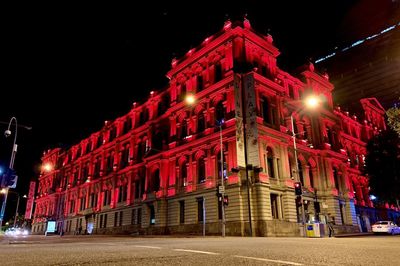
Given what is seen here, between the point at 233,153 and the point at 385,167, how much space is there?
59.2 feet

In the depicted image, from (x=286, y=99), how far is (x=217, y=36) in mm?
10266

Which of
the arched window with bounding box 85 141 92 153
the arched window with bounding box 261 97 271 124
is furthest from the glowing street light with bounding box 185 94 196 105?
the arched window with bounding box 85 141 92 153

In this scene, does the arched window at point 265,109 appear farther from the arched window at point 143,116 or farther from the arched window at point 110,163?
the arched window at point 110,163

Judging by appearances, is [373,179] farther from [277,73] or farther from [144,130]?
[144,130]

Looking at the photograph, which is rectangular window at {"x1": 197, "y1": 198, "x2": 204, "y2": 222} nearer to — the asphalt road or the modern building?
the modern building

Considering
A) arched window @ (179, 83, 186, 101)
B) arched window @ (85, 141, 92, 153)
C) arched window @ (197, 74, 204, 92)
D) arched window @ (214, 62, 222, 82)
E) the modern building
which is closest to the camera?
the modern building

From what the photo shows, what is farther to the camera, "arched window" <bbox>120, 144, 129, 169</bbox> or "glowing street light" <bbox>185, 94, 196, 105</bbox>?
"arched window" <bbox>120, 144, 129, 169</bbox>

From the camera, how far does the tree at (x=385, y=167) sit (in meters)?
30.1

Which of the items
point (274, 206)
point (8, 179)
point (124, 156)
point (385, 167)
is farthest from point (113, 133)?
point (385, 167)

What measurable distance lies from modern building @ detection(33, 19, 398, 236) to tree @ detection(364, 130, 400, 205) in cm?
320

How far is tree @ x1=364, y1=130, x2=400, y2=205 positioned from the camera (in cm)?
3008

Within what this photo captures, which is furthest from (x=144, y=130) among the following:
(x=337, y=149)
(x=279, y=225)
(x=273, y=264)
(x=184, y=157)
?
(x=273, y=264)

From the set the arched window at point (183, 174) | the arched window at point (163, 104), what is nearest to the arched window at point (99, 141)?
the arched window at point (163, 104)

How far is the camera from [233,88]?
27.3 meters
